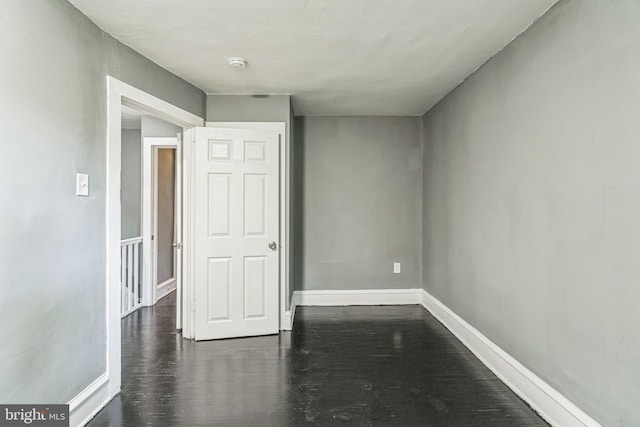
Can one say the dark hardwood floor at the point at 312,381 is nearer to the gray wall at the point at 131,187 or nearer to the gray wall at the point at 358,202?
the gray wall at the point at 358,202

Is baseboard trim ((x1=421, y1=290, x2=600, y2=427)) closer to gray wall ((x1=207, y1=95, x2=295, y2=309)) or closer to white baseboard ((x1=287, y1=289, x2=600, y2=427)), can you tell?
white baseboard ((x1=287, y1=289, x2=600, y2=427))

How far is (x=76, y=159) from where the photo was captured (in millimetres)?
1973

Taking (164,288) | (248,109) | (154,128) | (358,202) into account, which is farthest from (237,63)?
(164,288)

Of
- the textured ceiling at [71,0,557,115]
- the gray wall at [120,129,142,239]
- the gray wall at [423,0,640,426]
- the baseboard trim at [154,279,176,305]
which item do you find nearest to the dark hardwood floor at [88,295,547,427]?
the gray wall at [423,0,640,426]

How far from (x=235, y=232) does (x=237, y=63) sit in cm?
152

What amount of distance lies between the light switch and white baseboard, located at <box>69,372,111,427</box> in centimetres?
116

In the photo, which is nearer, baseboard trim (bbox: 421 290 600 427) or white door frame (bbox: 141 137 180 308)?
baseboard trim (bbox: 421 290 600 427)

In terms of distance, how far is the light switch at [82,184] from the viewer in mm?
1977

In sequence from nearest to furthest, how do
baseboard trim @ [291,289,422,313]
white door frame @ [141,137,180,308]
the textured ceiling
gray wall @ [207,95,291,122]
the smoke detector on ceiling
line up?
1. the textured ceiling
2. the smoke detector on ceiling
3. gray wall @ [207,95,291,122]
4. white door frame @ [141,137,180,308]
5. baseboard trim @ [291,289,422,313]

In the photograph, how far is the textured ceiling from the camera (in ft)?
6.39

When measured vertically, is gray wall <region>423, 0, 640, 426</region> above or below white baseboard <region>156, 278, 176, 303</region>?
above

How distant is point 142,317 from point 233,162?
2.16m

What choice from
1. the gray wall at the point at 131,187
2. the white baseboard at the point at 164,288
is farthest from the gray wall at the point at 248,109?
the white baseboard at the point at 164,288

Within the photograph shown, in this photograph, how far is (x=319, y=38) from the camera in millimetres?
2314
